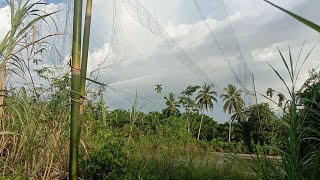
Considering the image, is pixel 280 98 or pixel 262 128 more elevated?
pixel 280 98

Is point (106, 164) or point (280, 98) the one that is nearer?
point (280, 98)

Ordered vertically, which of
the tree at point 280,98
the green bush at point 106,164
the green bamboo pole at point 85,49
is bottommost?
the green bush at point 106,164

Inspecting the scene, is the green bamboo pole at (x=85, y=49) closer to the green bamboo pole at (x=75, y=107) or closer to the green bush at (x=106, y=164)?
the green bamboo pole at (x=75, y=107)

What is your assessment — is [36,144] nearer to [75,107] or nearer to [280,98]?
[75,107]

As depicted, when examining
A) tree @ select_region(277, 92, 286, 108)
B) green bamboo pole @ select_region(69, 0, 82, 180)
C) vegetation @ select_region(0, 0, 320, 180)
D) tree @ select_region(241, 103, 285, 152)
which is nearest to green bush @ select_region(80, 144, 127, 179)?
A: vegetation @ select_region(0, 0, 320, 180)

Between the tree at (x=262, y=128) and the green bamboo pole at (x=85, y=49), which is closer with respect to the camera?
the green bamboo pole at (x=85, y=49)

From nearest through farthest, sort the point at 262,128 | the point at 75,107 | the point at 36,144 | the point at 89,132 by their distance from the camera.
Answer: the point at 75,107
the point at 262,128
the point at 36,144
the point at 89,132

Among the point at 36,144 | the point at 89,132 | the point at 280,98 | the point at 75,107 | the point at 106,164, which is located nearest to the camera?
the point at 75,107

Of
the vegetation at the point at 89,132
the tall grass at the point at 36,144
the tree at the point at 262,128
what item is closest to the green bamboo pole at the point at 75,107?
the vegetation at the point at 89,132

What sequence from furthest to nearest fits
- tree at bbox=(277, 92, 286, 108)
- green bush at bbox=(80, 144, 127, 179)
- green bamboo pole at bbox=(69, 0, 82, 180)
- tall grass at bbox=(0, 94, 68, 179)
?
green bush at bbox=(80, 144, 127, 179) → tall grass at bbox=(0, 94, 68, 179) → tree at bbox=(277, 92, 286, 108) → green bamboo pole at bbox=(69, 0, 82, 180)

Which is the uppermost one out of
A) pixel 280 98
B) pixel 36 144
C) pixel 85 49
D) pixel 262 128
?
pixel 85 49

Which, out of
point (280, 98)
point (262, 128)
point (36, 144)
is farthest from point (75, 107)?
point (262, 128)

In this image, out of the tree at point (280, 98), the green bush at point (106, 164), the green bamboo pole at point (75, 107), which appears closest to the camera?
the green bamboo pole at point (75, 107)

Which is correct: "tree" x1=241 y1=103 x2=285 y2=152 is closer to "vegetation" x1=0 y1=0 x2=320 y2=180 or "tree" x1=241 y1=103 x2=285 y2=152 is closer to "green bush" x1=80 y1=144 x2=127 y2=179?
"vegetation" x1=0 y1=0 x2=320 y2=180
